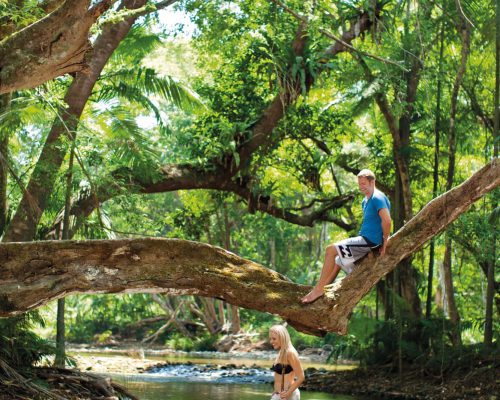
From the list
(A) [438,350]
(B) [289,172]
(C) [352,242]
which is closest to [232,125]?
(B) [289,172]

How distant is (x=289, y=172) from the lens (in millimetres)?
22625

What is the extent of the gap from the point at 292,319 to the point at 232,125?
35.4ft

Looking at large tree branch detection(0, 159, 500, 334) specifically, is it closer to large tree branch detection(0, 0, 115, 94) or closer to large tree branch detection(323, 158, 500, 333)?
large tree branch detection(323, 158, 500, 333)

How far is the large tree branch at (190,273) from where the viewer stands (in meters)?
7.24

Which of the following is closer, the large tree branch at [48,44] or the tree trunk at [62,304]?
the large tree branch at [48,44]

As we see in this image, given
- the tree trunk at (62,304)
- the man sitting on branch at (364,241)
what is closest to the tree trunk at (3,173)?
the tree trunk at (62,304)

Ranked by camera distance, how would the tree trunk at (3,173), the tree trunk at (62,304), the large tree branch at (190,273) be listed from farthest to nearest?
1. the tree trunk at (3,173)
2. the tree trunk at (62,304)
3. the large tree branch at (190,273)

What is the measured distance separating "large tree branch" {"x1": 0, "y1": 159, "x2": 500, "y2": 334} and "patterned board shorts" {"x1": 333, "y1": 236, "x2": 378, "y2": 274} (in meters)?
0.10

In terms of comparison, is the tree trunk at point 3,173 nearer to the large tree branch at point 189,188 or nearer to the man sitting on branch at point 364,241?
the large tree branch at point 189,188

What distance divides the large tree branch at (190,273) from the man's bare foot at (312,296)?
5 cm

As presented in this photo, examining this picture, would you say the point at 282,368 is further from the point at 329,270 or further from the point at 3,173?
the point at 3,173

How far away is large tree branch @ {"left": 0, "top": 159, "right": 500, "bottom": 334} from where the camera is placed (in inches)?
285

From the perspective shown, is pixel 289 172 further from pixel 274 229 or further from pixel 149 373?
pixel 274 229

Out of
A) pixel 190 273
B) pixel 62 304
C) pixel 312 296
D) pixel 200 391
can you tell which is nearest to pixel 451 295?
pixel 200 391
